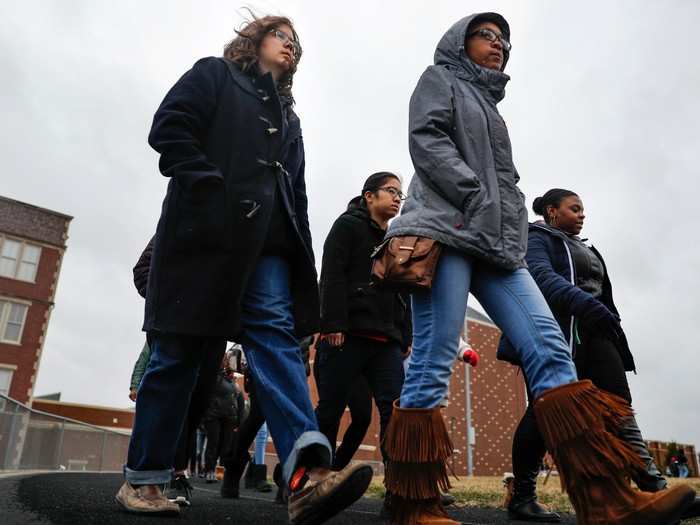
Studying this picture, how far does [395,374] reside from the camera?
392cm

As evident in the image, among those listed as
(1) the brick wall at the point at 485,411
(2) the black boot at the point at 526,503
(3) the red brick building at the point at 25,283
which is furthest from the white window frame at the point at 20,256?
(2) the black boot at the point at 526,503

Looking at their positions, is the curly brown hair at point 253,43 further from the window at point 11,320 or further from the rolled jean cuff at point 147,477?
the window at point 11,320

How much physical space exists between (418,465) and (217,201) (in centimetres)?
134

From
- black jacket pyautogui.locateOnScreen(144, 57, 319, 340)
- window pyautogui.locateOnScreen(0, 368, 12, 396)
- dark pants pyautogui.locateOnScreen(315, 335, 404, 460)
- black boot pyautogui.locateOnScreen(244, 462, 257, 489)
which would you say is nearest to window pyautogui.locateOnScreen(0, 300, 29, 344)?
window pyautogui.locateOnScreen(0, 368, 12, 396)

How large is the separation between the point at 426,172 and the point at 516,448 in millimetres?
2123

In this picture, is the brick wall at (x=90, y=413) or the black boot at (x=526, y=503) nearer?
the black boot at (x=526, y=503)

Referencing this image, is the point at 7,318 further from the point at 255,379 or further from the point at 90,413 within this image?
the point at 255,379

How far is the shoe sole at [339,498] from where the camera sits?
203 centimetres

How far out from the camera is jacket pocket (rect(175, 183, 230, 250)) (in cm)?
251

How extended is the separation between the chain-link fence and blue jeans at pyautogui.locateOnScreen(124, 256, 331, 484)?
649 cm

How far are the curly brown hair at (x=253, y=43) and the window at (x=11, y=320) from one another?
29.4 m

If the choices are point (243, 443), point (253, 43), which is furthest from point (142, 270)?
point (253, 43)

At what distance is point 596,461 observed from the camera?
205 centimetres

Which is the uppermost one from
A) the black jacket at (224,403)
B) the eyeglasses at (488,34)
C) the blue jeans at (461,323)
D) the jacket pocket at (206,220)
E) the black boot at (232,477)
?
the eyeglasses at (488,34)
